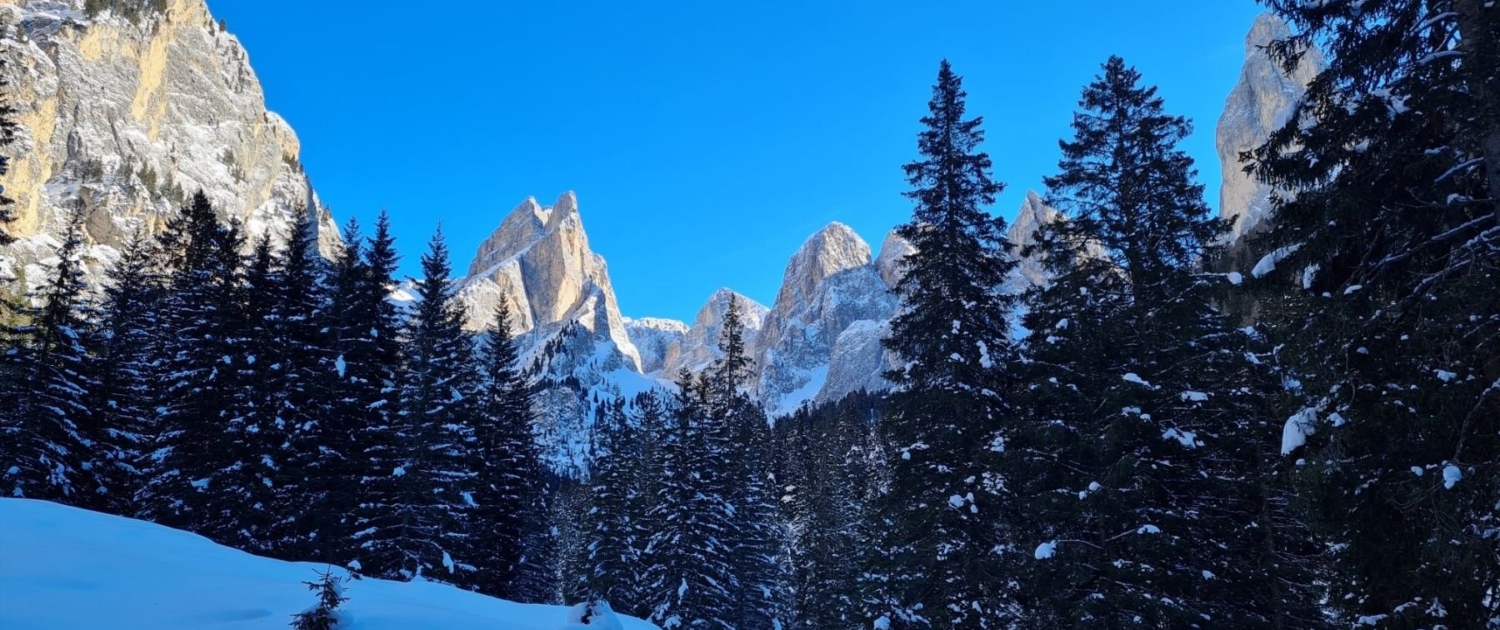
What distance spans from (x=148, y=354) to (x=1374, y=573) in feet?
130

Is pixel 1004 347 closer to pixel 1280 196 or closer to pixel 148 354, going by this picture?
pixel 1280 196

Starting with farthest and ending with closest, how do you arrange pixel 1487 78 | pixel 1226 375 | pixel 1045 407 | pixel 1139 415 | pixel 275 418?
pixel 275 418 → pixel 1045 407 → pixel 1226 375 → pixel 1139 415 → pixel 1487 78

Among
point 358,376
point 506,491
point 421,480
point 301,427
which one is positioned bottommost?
point 421,480

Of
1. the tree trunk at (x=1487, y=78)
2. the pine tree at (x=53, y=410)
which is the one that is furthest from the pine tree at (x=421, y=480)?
the tree trunk at (x=1487, y=78)

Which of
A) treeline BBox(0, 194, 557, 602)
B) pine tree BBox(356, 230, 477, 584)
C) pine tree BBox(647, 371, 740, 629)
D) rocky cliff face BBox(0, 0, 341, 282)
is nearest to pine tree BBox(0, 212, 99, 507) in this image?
treeline BBox(0, 194, 557, 602)

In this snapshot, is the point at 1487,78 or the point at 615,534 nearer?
the point at 1487,78

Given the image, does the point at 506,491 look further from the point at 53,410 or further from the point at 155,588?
the point at 155,588

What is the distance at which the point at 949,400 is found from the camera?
16.7 metres

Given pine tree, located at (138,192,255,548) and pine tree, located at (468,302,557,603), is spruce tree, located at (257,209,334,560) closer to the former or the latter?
pine tree, located at (138,192,255,548)

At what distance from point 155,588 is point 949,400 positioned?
14359 millimetres

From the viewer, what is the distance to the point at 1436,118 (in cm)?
786

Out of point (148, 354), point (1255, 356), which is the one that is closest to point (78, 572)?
point (1255, 356)

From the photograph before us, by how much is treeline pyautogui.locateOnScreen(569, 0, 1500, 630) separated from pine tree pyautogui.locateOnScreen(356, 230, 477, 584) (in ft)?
46.7

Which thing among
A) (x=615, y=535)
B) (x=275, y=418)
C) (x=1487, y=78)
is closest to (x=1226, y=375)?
(x=1487, y=78)
